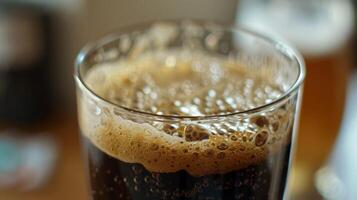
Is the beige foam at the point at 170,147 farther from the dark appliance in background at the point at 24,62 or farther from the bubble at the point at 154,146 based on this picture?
the dark appliance in background at the point at 24,62

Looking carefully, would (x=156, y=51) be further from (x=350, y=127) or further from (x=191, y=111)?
(x=350, y=127)

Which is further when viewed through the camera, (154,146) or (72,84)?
(72,84)

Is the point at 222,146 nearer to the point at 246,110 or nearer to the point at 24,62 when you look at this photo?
the point at 246,110

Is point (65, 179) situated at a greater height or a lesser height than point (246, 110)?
lesser

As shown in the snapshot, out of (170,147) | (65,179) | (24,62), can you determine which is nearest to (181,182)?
(170,147)

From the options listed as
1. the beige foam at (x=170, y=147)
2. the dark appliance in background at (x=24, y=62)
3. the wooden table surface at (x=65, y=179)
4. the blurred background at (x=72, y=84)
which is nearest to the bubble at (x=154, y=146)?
the beige foam at (x=170, y=147)
